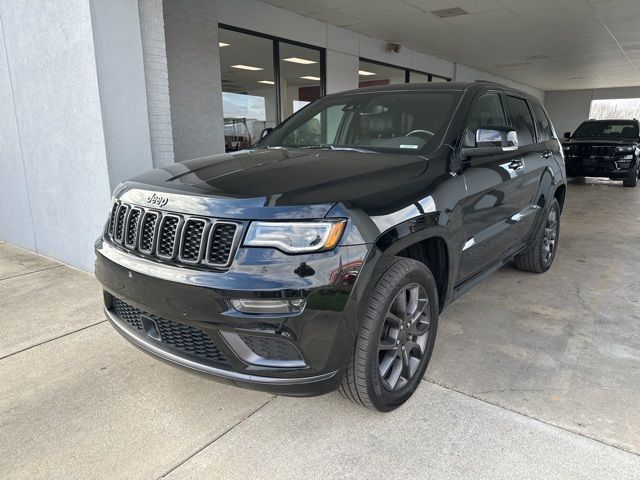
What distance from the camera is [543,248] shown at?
15.0ft

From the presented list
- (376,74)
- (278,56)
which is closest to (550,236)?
(278,56)

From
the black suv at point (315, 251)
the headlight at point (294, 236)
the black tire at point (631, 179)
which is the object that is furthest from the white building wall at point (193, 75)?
the black tire at point (631, 179)

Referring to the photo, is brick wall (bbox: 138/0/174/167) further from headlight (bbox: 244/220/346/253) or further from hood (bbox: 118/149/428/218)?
headlight (bbox: 244/220/346/253)

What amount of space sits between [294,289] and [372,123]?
179cm

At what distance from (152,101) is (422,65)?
10503 mm

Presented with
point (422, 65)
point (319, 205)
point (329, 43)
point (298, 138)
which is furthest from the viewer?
point (422, 65)

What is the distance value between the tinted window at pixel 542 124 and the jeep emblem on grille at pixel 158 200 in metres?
3.53

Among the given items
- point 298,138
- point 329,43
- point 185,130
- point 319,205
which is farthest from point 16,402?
point 329,43

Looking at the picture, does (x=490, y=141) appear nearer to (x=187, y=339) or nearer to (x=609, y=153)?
(x=187, y=339)

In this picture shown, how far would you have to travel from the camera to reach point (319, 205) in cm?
194

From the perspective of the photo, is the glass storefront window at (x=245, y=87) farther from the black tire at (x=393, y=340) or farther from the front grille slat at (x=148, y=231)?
the black tire at (x=393, y=340)

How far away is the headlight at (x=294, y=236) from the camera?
1892mm

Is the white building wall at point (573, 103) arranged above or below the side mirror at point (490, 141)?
above

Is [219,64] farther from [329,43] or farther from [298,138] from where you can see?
[298,138]
